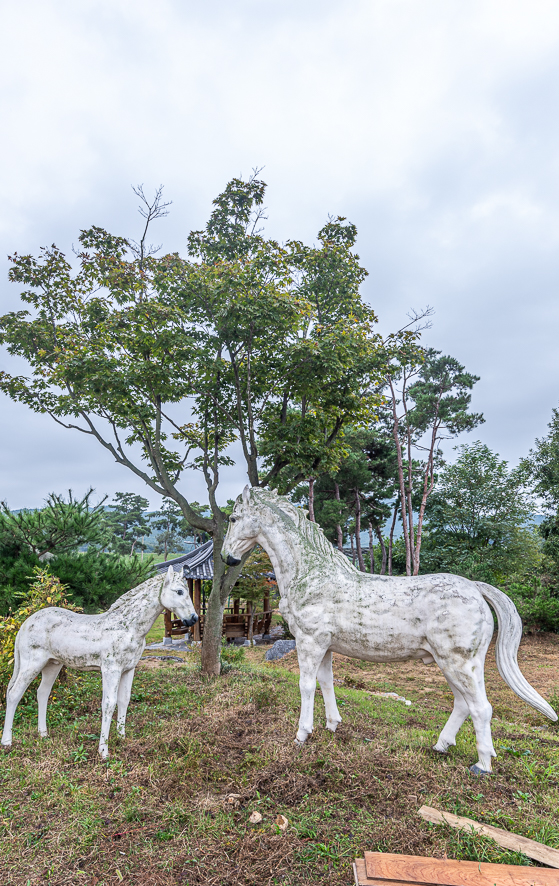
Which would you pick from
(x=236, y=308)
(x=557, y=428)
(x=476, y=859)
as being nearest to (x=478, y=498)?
(x=557, y=428)

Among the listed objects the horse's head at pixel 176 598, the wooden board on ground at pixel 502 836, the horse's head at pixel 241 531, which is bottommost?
the wooden board on ground at pixel 502 836

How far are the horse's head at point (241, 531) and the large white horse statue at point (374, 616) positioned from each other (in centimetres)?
1

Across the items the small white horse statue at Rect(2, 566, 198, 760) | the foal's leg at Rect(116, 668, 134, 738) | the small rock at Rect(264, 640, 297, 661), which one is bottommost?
the small rock at Rect(264, 640, 297, 661)

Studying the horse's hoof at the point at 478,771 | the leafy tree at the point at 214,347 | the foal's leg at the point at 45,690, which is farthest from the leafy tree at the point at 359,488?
the horse's hoof at the point at 478,771

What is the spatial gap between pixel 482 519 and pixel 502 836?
16506mm

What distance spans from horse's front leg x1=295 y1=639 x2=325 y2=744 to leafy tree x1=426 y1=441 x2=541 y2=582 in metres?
13.7

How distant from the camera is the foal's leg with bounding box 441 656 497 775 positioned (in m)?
3.97

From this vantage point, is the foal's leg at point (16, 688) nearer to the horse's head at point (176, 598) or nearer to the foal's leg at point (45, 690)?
the foal's leg at point (45, 690)

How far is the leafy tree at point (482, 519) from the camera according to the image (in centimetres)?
1773

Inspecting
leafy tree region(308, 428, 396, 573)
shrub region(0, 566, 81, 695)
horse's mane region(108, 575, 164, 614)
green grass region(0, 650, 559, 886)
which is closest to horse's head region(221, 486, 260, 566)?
horse's mane region(108, 575, 164, 614)

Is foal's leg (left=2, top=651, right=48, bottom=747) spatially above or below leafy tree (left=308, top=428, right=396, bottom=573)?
below

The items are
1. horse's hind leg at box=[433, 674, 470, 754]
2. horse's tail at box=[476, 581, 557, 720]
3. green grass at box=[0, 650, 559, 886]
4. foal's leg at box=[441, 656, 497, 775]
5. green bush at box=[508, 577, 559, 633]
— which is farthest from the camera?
green bush at box=[508, 577, 559, 633]

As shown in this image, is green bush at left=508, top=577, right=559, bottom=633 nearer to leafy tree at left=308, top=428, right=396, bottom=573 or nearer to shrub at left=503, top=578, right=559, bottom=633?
shrub at left=503, top=578, right=559, bottom=633

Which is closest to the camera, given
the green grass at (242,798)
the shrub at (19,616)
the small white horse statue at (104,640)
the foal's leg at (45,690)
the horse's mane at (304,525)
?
the green grass at (242,798)
